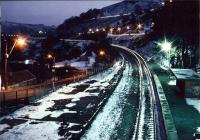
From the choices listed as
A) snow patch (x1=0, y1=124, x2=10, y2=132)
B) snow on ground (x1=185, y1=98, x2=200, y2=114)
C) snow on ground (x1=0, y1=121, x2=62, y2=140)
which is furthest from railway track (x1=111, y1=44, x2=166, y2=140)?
snow patch (x1=0, y1=124, x2=10, y2=132)

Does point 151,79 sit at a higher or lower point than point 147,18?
lower

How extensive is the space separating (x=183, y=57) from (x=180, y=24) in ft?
29.6

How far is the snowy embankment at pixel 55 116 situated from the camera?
20.4 meters

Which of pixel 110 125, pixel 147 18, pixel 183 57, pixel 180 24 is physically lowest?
pixel 110 125

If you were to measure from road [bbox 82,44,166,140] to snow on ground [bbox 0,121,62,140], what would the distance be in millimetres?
2411

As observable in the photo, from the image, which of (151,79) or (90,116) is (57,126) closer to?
(90,116)

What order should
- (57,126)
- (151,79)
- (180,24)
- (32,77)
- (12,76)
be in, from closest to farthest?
(57,126)
(180,24)
(151,79)
(12,76)
(32,77)

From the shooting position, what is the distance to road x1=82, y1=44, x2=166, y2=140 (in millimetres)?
19906

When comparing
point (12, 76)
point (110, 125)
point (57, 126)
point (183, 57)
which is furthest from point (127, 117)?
point (12, 76)

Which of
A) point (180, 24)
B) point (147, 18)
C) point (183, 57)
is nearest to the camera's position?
point (180, 24)

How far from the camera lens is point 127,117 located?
24.3 m

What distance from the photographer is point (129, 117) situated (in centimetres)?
2430

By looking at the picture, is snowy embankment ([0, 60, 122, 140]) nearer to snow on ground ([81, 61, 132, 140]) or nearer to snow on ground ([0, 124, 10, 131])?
snow on ground ([0, 124, 10, 131])

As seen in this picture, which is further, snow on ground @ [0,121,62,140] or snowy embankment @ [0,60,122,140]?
snowy embankment @ [0,60,122,140]
